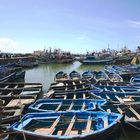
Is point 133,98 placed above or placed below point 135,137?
above

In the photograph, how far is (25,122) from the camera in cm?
1145

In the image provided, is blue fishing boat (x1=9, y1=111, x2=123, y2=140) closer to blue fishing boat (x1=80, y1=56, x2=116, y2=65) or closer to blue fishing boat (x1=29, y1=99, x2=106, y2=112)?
blue fishing boat (x1=29, y1=99, x2=106, y2=112)

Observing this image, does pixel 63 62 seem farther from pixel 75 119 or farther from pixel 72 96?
pixel 75 119

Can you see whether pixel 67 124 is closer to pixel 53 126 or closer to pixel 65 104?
pixel 53 126

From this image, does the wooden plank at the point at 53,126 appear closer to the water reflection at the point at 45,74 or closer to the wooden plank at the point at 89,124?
Answer: the wooden plank at the point at 89,124

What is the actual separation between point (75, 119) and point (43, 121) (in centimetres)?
141

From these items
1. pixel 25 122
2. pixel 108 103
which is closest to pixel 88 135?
pixel 25 122

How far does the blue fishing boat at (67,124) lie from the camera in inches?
403

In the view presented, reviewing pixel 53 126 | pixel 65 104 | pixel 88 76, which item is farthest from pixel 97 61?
pixel 53 126

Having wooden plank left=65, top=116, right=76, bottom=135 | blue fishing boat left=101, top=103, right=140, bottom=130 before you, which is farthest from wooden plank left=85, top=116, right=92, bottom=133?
blue fishing boat left=101, top=103, right=140, bottom=130

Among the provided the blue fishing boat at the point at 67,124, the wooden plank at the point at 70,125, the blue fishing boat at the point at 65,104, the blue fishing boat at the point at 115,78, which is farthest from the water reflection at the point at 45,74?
the wooden plank at the point at 70,125

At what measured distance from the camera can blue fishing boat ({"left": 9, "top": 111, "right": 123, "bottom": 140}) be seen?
10.2 metres

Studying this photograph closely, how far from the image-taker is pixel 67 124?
38.0ft

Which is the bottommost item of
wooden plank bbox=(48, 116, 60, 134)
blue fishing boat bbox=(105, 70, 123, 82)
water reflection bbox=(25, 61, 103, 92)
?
water reflection bbox=(25, 61, 103, 92)
